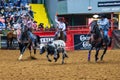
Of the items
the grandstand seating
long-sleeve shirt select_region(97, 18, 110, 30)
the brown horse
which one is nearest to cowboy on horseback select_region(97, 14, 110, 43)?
long-sleeve shirt select_region(97, 18, 110, 30)

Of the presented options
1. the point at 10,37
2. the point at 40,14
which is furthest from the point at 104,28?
the point at 40,14

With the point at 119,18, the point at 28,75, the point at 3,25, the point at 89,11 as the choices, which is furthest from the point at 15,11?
the point at 28,75

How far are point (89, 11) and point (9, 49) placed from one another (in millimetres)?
11747

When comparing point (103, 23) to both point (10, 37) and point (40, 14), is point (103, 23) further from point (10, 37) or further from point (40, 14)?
point (40, 14)

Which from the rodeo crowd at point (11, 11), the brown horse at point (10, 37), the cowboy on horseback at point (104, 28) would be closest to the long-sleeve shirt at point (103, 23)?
the cowboy on horseback at point (104, 28)

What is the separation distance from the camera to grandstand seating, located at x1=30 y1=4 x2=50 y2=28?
4272cm

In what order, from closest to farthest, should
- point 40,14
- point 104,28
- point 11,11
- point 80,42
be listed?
1. point 104,28
2. point 80,42
3. point 11,11
4. point 40,14

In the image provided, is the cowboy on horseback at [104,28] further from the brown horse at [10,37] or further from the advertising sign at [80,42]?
the brown horse at [10,37]

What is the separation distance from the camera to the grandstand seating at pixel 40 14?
4272cm

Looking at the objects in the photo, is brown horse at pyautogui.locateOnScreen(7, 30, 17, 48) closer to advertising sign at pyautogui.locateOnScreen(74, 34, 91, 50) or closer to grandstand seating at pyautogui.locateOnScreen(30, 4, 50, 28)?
advertising sign at pyautogui.locateOnScreen(74, 34, 91, 50)

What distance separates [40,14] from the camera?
43.8 meters

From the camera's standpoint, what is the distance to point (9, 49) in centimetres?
3164

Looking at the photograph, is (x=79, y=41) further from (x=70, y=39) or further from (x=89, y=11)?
(x=89, y=11)

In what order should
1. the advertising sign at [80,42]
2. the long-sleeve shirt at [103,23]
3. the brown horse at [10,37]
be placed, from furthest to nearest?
the brown horse at [10,37]
the advertising sign at [80,42]
the long-sleeve shirt at [103,23]
